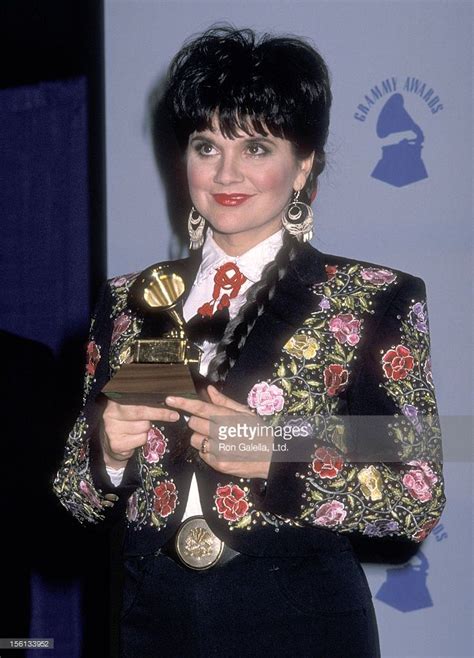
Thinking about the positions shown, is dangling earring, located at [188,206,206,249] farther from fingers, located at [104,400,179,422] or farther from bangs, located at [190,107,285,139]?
fingers, located at [104,400,179,422]

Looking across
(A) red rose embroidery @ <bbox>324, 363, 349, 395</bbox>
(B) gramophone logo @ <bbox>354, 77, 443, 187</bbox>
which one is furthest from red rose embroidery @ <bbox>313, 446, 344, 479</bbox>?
(B) gramophone logo @ <bbox>354, 77, 443, 187</bbox>

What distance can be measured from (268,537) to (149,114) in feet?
4.36

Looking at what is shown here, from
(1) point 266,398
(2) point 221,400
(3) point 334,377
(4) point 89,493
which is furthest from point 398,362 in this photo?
(4) point 89,493

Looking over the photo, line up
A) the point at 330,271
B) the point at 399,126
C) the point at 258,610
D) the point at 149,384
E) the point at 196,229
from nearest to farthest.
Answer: the point at 149,384
the point at 258,610
the point at 330,271
the point at 196,229
the point at 399,126

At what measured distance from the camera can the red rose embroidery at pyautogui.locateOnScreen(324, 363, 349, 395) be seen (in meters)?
1.48

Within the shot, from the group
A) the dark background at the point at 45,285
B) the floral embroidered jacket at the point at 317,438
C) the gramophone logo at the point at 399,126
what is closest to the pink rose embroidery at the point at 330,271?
the floral embroidered jacket at the point at 317,438

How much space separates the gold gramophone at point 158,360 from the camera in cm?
126

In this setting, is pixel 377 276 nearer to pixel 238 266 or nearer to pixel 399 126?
pixel 238 266

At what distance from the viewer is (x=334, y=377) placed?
149 cm

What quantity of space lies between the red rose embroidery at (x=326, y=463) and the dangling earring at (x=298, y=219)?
0.40m

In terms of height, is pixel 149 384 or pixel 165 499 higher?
pixel 149 384

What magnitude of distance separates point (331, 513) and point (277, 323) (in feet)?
1.02

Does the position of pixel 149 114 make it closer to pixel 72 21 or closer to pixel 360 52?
pixel 72 21

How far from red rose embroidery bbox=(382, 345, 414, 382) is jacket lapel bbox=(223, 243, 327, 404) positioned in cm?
15
